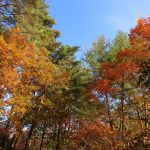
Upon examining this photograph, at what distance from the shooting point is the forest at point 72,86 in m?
19.6

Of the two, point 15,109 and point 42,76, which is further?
point 42,76

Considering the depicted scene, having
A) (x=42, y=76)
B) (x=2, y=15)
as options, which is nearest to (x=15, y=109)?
(x=42, y=76)

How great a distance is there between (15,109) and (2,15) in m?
6.62

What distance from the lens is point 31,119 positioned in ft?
83.9

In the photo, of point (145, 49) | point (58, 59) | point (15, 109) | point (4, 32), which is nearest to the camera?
point (145, 49)

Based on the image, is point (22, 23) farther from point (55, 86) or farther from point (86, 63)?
point (86, 63)

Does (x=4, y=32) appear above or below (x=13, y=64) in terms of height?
above

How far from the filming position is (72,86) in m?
29.1

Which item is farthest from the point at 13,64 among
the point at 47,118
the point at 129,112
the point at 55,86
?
the point at 129,112

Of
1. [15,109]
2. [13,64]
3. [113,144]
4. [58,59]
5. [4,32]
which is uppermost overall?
[58,59]

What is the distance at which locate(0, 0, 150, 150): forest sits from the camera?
1964 centimetres

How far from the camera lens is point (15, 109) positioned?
19828mm

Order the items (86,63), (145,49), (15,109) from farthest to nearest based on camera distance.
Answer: (86,63) < (15,109) < (145,49)

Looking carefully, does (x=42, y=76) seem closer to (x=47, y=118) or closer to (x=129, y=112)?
(x=47, y=118)
